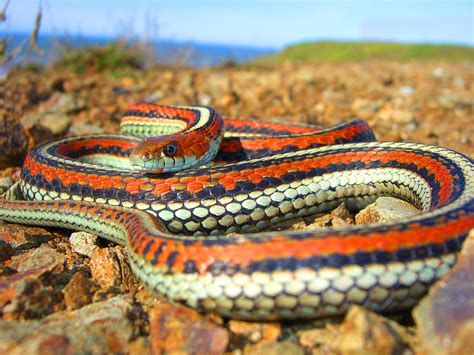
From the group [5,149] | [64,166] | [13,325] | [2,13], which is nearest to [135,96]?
[2,13]

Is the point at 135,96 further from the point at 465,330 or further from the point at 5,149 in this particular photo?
the point at 465,330

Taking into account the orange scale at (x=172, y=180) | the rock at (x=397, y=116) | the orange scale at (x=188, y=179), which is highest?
the rock at (x=397, y=116)

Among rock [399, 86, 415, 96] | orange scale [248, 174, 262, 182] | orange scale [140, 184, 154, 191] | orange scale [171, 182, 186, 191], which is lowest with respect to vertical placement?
orange scale [140, 184, 154, 191]

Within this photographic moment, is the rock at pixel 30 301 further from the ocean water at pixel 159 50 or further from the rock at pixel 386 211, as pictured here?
the ocean water at pixel 159 50

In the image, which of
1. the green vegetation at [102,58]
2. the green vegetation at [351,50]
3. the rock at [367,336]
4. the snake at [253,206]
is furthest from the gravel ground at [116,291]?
the green vegetation at [351,50]

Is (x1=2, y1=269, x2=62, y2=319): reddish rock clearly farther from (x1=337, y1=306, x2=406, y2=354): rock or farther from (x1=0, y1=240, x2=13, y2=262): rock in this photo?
(x1=337, y1=306, x2=406, y2=354): rock

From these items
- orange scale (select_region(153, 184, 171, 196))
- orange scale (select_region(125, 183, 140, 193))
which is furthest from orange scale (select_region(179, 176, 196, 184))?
orange scale (select_region(125, 183, 140, 193))
